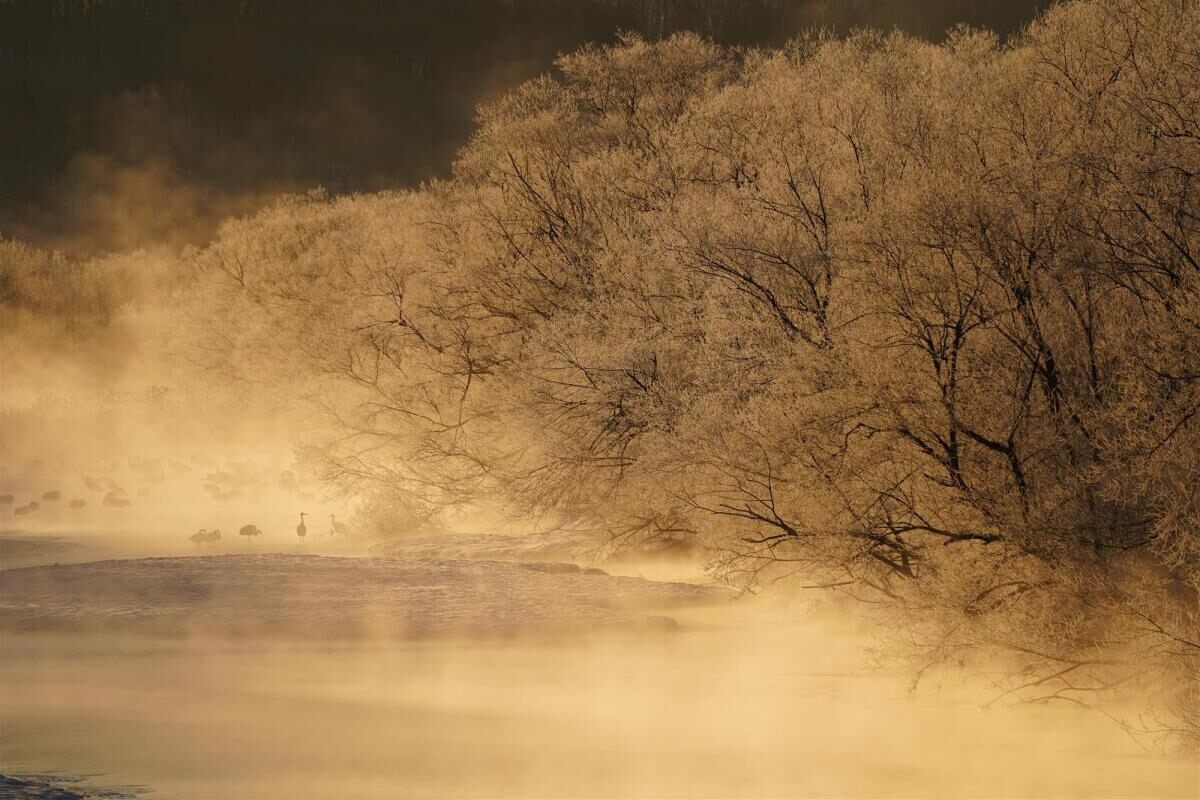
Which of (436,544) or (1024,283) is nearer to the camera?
(1024,283)

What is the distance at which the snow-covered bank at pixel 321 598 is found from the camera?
14.8m

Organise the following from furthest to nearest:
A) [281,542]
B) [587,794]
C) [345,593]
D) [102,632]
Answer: [281,542] → [345,593] → [102,632] → [587,794]

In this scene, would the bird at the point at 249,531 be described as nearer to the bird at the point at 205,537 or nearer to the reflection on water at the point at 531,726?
the bird at the point at 205,537

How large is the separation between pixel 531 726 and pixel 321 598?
5.40m

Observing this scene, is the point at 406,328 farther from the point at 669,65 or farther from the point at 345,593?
the point at 345,593

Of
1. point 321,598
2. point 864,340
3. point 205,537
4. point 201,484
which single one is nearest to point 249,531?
point 205,537

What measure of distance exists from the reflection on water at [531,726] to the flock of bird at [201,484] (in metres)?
11.3

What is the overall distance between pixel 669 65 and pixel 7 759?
19.8 m

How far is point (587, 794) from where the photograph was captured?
30.2 feet

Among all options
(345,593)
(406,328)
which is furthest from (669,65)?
(345,593)

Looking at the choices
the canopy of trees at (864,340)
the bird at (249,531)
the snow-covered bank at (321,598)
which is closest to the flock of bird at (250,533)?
the bird at (249,531)

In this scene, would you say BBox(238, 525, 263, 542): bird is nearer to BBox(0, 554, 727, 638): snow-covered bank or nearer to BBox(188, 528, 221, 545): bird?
BBox(188, 528, 221, 545): bird

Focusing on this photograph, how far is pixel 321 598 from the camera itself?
15.9 m

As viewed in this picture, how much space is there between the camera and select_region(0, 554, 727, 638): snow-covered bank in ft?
48.6
